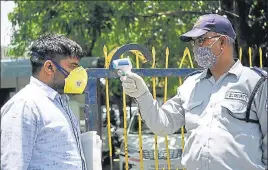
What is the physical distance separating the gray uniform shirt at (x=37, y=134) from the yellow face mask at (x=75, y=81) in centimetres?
16

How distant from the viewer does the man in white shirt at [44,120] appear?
2297 mm

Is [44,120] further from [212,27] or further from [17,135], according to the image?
[212,27]

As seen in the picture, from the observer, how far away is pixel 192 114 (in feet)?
9.28

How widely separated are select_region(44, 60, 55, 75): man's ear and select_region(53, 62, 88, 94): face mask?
3 cm

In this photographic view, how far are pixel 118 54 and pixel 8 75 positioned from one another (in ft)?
32.1

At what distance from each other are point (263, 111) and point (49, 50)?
1209 millimetres

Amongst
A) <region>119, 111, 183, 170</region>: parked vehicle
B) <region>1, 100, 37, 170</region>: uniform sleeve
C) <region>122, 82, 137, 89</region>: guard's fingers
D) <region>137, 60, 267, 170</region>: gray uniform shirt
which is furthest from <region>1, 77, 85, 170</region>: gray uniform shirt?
<region>119, 111, 183, 170</region>: parked vehicle

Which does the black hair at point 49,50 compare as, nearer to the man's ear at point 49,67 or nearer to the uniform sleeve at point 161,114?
the man's ear at point 49,67

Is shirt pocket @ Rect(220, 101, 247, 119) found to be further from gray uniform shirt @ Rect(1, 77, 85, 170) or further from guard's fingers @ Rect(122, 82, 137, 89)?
gray uniform shirt @ Rect(1, 77, 85, 170)

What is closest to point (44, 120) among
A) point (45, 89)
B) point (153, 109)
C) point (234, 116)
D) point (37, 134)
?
point (37, 134)

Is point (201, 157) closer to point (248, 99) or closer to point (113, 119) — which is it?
point (248, 99)

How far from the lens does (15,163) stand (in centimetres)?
226

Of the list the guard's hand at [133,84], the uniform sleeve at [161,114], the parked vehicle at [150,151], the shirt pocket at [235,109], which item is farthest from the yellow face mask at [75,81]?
the parked vehicle at [150,151]

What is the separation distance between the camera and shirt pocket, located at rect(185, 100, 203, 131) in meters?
2.79
